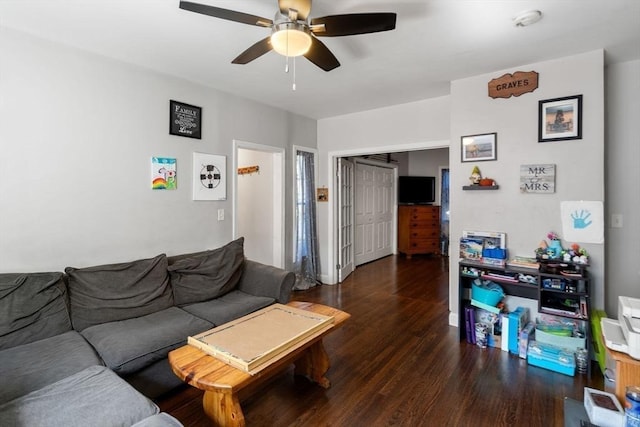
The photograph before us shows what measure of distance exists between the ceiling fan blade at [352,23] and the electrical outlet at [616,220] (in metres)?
2.69

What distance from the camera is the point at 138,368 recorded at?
1913mm

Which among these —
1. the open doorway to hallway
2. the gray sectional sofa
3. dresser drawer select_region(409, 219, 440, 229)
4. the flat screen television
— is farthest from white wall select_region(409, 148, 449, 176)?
the gray sectional sofa

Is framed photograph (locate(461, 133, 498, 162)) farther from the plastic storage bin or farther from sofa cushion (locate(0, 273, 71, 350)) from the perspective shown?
sofa cushion (locate(0, 273, 71, 350))

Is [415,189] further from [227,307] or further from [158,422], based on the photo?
[158,422]

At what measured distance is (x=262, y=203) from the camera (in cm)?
476

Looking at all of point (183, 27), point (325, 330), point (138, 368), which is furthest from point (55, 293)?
point (183, 27)

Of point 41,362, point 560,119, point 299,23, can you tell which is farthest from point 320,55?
point 41,362

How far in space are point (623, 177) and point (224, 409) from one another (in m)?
3.62

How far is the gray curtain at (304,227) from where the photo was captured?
4.60m

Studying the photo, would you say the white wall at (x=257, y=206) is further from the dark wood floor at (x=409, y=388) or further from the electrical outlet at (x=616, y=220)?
the electrical outlet at (x=616, y=220)

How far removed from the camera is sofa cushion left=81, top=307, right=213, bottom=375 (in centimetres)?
189

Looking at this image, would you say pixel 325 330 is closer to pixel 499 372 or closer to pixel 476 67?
pixel 499 372

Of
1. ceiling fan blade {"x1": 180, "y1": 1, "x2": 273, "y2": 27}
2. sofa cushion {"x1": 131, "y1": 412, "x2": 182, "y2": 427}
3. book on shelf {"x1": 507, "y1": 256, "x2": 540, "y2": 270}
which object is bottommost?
sofa cushion {"x1": 131, "y1": 412, "x2": 182, "y2": 427}

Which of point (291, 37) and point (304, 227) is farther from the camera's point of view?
point (304, 227)
